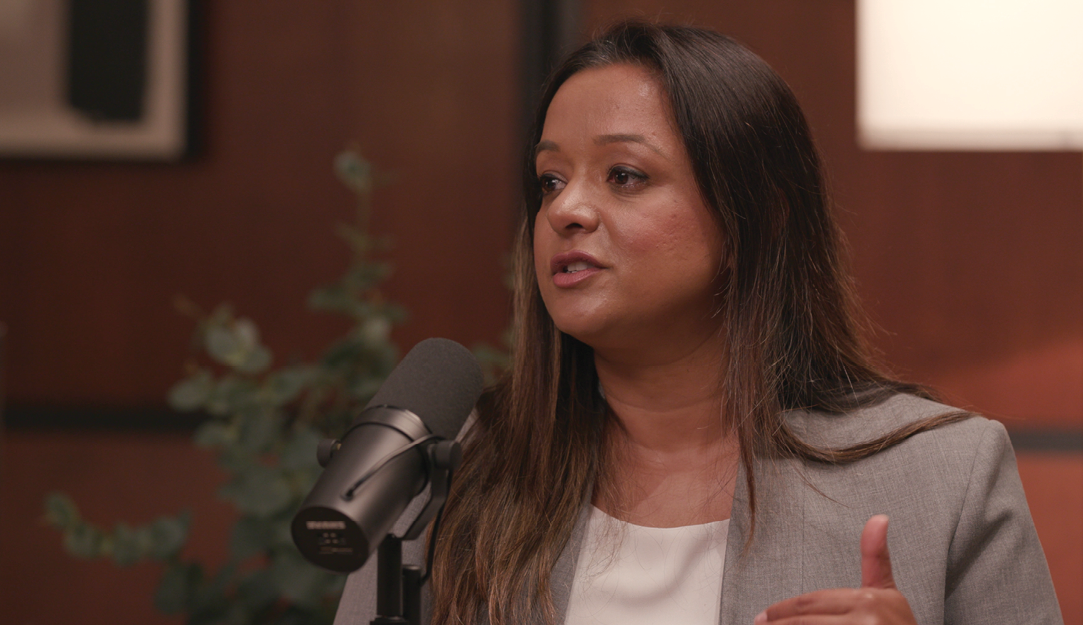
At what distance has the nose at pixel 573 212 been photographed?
1.29 meters

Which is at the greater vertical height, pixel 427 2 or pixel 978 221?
pixel 427 2

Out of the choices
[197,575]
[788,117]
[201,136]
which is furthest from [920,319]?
[201,136]

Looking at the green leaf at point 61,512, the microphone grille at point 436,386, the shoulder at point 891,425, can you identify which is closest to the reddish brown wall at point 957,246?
the shoulder at point 891,425

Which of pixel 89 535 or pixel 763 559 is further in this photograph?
pixel 89 535

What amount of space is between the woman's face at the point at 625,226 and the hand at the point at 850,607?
18.3 inches

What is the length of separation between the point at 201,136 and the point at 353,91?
41 cm

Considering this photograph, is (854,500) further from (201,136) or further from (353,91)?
(201,136)

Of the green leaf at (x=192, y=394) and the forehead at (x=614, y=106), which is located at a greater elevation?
the forehead at (x=614, y=106)

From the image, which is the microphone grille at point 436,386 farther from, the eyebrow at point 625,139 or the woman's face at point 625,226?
the eyebrow at point 625,139

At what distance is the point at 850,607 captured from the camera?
0.91 meters

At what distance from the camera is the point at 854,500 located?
1.24m

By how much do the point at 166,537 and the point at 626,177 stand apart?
1148mm

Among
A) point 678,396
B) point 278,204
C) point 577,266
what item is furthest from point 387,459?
point 278,204

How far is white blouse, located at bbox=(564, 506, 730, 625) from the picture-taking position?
4.04 ft
